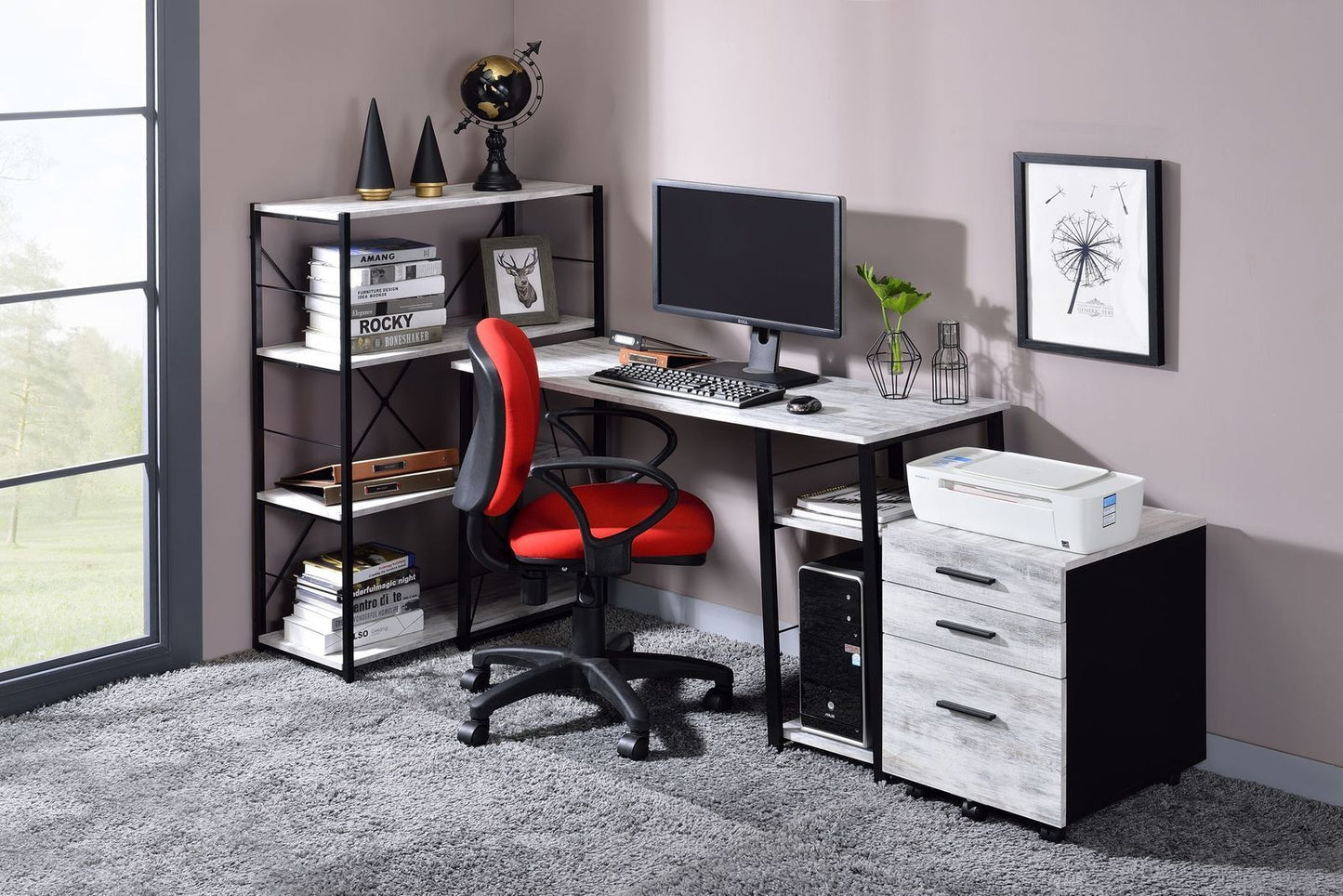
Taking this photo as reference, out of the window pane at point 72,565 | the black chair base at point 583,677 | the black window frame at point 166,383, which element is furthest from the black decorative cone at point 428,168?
the black chair base at point 583,677

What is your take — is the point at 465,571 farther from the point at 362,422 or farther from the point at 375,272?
the point at 375,272

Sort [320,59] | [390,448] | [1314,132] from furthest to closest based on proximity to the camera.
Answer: [390,448]
[320,59]
[1314,132]

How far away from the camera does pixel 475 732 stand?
3752mm

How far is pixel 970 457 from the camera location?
11.6 ft

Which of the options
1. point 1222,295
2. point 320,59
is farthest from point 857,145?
point 320,59

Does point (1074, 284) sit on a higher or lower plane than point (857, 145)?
lower

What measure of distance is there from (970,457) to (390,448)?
186 centimetres

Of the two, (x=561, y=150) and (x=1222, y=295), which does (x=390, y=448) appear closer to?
(x=561, y=150)

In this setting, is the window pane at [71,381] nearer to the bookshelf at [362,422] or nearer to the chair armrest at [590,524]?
the bookshelf at [362,422]

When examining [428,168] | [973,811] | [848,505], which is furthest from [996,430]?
[428,168]

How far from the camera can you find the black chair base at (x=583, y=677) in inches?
148

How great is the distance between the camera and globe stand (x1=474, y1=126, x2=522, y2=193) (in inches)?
177

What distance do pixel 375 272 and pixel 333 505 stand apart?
2.06 feet

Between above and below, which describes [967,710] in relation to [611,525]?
below
